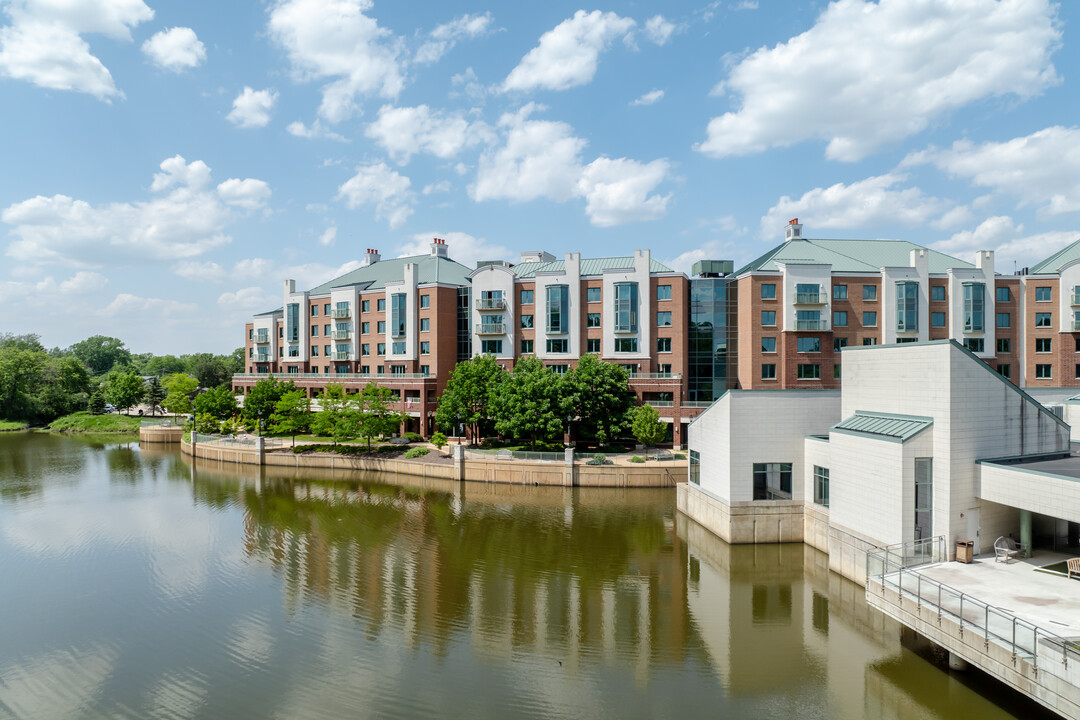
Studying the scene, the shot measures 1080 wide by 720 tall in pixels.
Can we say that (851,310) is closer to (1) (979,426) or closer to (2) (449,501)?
(1) (979,426)

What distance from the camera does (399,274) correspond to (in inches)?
2309

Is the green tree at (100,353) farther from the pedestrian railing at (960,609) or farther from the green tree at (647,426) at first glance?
the pedestrian railing at (960,609)

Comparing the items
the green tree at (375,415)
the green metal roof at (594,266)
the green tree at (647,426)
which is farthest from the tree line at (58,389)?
the green tree at (647,426)

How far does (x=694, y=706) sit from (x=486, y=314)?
41.2 meters

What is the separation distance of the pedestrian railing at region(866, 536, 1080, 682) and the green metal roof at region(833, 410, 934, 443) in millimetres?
3259

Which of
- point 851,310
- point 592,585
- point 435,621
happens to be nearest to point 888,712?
point 592,585

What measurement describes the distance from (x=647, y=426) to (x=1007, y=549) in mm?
24558

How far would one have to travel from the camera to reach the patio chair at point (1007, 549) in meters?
17.2

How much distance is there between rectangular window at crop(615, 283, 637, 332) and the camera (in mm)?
47719

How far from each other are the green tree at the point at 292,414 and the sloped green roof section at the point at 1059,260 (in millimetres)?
60709

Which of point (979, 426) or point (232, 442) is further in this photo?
point (232, 442)

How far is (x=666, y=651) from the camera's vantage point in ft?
52.3

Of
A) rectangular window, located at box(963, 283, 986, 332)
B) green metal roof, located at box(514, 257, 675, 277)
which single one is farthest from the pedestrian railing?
rectangular window, located at box(963, 283, 986, 332)

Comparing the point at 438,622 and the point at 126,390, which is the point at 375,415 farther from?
the point at 126,390
